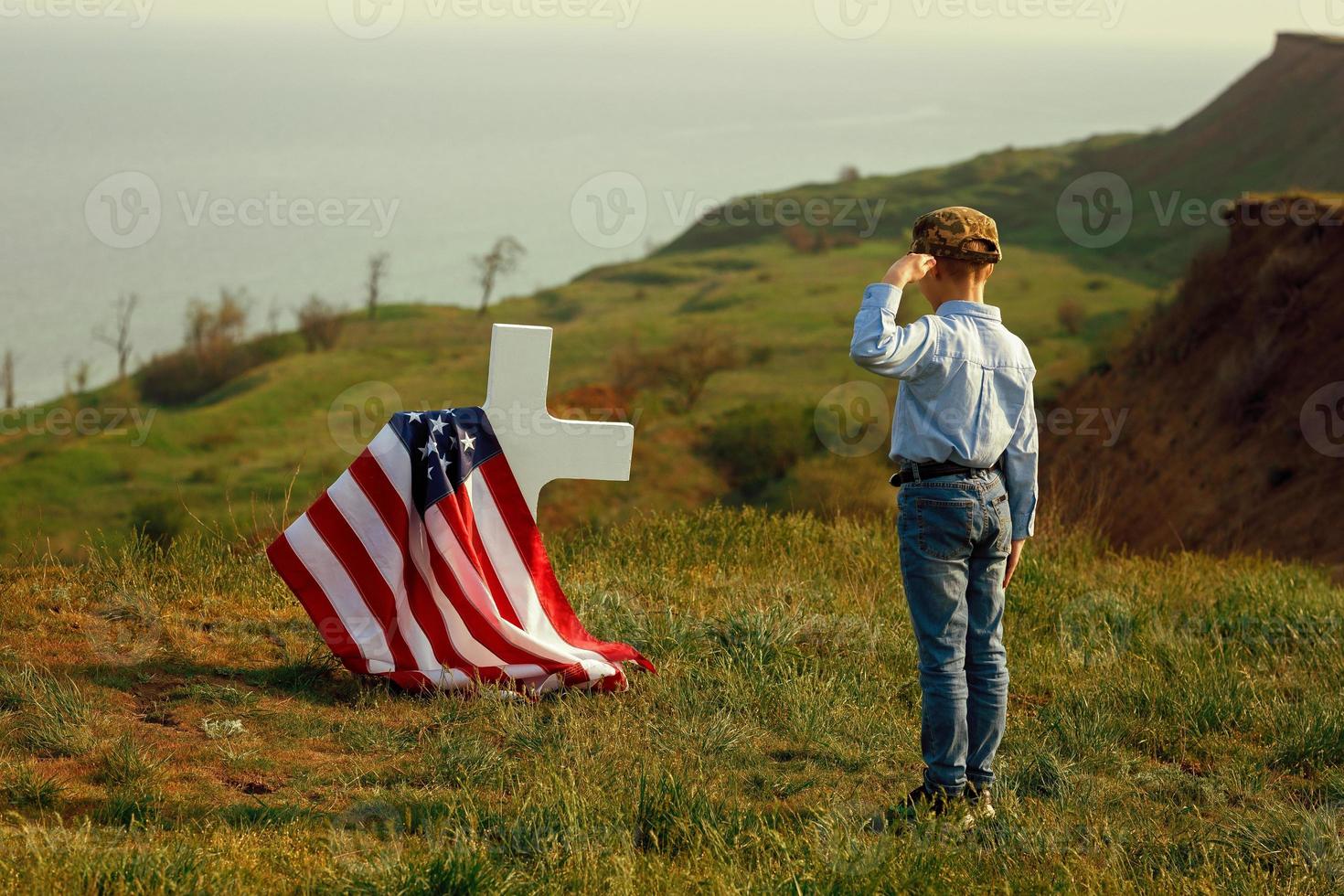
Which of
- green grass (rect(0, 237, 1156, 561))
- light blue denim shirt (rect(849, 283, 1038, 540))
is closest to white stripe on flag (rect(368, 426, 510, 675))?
light blue denim shirt (rect(849, 283, 1038, 540))

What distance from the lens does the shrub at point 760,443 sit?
6022 cm

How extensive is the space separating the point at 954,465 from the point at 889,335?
52cm

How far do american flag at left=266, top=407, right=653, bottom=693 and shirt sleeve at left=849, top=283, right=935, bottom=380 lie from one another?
2099 millimetres

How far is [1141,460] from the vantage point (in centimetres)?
2814

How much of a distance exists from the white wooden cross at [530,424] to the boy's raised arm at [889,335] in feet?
6.42

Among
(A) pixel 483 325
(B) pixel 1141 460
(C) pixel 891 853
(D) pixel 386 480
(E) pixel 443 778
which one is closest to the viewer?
(C) pixel 891 853

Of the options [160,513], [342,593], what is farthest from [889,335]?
[160,513]

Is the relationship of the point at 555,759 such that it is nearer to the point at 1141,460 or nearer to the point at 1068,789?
the point at 1068,789

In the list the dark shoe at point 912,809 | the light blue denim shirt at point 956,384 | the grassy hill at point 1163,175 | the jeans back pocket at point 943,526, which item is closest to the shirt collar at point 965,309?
the light blue denim shirt at point 956,384

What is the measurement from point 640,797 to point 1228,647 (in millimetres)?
3970

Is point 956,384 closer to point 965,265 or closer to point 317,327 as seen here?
point 965,265

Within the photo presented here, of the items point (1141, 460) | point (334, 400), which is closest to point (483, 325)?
point (334, 400)

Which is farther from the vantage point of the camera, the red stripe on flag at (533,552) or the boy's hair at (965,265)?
the red stripe on flag at (533,552)

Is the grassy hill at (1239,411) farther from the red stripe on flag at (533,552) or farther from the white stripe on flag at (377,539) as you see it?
the white stripe on flag at (377,539)
